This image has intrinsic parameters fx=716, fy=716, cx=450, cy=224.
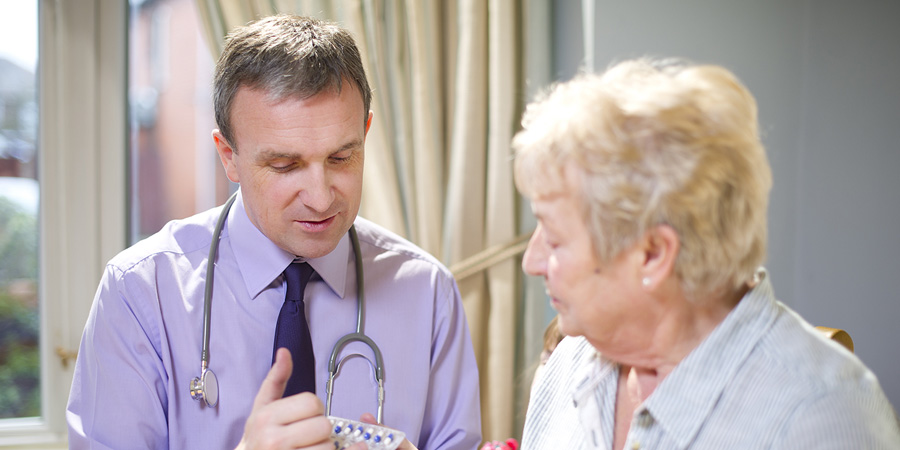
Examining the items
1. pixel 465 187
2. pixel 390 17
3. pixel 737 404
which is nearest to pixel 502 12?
pixel 390 17

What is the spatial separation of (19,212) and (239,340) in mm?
1454

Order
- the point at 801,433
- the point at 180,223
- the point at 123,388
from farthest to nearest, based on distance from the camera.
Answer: the point at 180,223, the point at 123,388, the point at 801,433

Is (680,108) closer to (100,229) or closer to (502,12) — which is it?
(502,12)

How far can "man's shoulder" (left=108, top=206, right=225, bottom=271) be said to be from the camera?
4.93 ft

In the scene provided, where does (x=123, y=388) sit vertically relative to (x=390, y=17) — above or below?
below

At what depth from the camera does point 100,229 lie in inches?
98.2

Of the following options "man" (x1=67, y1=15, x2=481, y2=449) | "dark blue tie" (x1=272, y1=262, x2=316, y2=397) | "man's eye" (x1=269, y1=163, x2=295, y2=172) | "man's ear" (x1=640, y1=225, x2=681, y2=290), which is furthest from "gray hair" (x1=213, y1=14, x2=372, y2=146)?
"man's ear" (x1=640, y1=225, x2=681, y2=290)

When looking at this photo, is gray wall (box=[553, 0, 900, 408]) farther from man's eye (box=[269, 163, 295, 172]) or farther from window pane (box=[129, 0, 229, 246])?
window pane (box=[129, 0, 229, 246])

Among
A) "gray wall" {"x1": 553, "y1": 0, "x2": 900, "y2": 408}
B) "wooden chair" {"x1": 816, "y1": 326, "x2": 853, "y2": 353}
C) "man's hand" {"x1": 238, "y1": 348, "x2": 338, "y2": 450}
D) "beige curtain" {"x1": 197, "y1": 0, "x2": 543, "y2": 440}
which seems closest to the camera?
"man's hand" {"x1": 238, "y1": 348, "x2": 338, "y2": 450}

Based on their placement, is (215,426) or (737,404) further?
(215,426)

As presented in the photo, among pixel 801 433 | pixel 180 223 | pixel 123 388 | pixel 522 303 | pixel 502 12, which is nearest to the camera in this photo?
pixel 801 433

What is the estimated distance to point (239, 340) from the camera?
149cm

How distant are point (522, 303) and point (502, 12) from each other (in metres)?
0.98

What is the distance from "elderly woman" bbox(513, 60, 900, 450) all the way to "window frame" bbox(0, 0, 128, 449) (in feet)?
6.41
